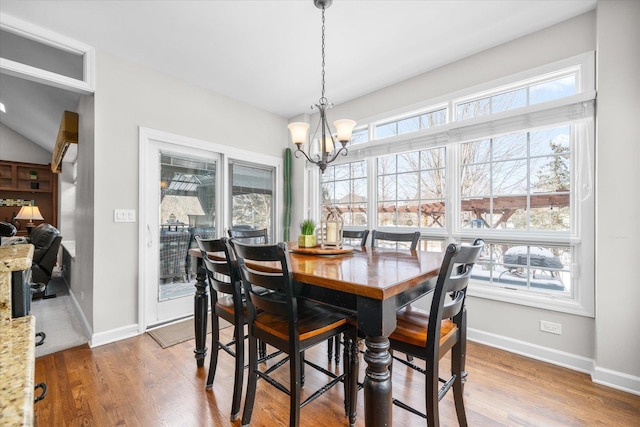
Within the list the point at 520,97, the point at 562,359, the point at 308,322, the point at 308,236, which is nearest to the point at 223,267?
the point at 308,322

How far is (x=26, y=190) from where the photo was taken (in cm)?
613

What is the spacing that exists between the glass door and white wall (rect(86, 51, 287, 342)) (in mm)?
159

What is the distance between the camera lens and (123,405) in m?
1.75

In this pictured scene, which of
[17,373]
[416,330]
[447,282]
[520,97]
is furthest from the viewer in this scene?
[520,97]

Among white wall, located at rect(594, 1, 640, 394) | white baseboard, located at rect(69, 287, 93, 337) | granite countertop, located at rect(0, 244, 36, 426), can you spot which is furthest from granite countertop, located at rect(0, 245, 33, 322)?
white wall, located at rect(594, 1, 640, 394)

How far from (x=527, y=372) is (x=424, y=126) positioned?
7.69ft

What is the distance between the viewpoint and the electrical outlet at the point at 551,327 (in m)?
2.24

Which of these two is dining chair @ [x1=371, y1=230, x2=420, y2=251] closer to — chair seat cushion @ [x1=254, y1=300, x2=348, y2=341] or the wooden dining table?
the wooden dining table

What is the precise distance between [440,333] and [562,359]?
5.42ft

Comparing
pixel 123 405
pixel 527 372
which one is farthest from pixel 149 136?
pixel 527 372

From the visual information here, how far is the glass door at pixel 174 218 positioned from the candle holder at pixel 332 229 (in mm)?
1715

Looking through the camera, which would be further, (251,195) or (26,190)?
(26,190)

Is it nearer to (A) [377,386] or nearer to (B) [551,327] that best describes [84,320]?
(A) [377,386]

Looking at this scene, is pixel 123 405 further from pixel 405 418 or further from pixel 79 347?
pixel 405 418
